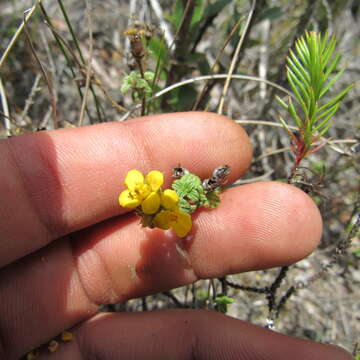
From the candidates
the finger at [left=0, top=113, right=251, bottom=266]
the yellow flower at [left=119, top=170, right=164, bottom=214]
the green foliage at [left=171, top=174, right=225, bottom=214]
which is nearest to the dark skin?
the finger at [left=0, top=113, right=251, bottom=266]

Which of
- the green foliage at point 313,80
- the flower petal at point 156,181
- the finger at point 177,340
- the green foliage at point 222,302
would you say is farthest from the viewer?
the green foliage at point 222,302

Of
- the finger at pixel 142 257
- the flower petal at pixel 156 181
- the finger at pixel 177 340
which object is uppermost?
the flower petal at pixel 156 181

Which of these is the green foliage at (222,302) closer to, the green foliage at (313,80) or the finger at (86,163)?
the finger at (86,163)

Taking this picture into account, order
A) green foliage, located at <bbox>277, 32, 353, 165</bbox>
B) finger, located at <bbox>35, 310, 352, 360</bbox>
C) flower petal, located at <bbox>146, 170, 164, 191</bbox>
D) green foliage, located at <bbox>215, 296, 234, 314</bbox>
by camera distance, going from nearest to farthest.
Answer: green foliage, located at <bbox>277, 32, 353, 165</bbox>
flower petal, located at <bbox>146, 170, 164, 191</bbox>
finger, located at <bbox>35, 310, 352, 360</bbox>
green foliage, located at <bbox>215, 296, 234, 314</bbox>

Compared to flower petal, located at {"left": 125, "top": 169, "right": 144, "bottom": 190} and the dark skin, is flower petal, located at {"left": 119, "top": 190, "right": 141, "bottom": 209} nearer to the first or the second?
flower petal, located at {"left": 125, "top": 169, "right": 144, "bottom": 190}

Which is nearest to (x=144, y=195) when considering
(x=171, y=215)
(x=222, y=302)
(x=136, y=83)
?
(x=171, y=215)

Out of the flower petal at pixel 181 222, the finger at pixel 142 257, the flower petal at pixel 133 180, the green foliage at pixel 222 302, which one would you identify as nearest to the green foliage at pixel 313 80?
the finger at pixel 142 257

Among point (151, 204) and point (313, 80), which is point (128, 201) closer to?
point (151, 204)
